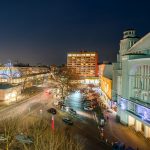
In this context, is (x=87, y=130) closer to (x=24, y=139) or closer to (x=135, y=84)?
(x=135, y=84)

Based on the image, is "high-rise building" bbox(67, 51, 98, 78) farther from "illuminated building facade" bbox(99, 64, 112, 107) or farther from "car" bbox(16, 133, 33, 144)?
"car" bbox(16, 133, 33, 144)

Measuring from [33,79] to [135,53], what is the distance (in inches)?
3495

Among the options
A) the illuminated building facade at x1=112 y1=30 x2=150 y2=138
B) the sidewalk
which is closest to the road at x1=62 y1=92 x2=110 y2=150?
the sidewalk

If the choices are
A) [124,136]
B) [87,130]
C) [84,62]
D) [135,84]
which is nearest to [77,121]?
[87,130]

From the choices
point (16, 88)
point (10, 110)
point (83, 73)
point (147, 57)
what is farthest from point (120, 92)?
point (83, 73)

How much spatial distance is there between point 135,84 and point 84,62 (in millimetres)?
142934

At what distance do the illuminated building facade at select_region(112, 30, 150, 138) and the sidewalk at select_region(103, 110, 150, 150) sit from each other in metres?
1.55

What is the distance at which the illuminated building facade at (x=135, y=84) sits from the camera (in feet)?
146

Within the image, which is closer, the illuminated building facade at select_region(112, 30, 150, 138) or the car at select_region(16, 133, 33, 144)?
the car at select_region(16, 133, 33, 144)

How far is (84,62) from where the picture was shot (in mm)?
192500

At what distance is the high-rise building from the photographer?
190 m

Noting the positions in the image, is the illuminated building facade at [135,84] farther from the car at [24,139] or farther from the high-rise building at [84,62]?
the high-rise building at [84,62]

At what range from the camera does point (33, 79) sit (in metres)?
133

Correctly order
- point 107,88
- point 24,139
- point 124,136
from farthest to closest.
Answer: point 107,88 → point 124,136 → point 24,139
